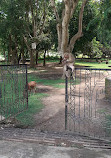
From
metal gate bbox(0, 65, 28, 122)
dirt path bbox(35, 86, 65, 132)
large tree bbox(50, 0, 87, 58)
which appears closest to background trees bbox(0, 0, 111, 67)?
large tree bbox(50, 0, 87, 58)

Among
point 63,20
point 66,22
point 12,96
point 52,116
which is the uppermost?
point 63,20

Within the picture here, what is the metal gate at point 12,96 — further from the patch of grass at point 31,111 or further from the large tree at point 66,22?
the large tree at point 66,22

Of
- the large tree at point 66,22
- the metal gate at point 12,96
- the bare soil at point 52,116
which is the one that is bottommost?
the bare soil at point 52,116

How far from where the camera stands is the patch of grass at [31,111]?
19.4 feet

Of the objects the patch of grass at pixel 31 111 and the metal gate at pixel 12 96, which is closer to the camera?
the patch of grass at pixel 31 111

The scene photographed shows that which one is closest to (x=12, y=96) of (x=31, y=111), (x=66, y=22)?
(x=31, y=111)

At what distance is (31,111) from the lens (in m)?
6.93

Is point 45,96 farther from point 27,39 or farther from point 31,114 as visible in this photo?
point 27,39

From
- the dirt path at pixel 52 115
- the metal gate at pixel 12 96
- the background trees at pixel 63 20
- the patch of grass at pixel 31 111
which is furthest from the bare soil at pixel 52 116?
the background trees at pixel 63 20

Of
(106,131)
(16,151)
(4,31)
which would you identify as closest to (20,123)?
(16,151)

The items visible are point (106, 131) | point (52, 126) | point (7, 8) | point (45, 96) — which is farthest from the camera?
point (7, 8)

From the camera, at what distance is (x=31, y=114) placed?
6594 millimetres

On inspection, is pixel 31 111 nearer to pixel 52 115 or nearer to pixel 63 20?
pixel 52 115

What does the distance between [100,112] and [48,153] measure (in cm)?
360
